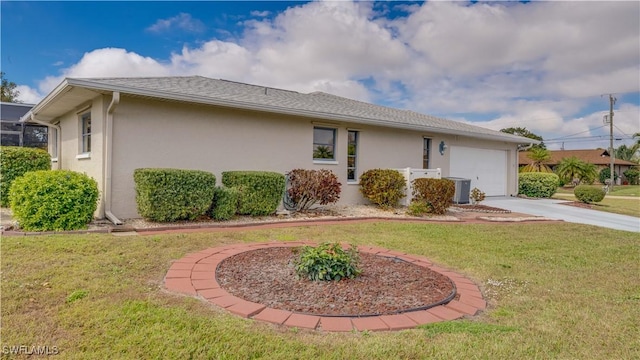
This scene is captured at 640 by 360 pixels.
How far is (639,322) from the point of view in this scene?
3023 mm

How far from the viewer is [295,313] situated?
2.83 metres

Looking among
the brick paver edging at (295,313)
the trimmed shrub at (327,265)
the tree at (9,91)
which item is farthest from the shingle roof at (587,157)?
the tree at (9,91)

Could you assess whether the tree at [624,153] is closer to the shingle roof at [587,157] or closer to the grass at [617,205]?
the shingle roof at [587,157]

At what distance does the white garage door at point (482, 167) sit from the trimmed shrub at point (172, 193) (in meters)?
10.3

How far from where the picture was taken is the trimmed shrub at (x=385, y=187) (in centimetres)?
1038

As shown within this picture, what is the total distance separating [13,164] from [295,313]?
32.0 ft

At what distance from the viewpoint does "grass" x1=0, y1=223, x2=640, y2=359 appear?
2293mm

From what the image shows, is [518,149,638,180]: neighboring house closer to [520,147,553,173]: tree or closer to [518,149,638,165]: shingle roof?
[518,149,638,165]: shingle roof

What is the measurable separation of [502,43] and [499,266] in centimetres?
927

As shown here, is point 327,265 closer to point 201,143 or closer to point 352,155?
point 201,143

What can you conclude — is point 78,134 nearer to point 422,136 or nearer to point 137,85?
point 137,85

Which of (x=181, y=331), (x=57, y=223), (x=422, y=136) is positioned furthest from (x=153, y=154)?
(x=422, y=136)

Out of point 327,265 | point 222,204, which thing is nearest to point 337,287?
point 327,265

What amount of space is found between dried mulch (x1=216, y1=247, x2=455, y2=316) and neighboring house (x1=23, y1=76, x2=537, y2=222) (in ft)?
14.5
